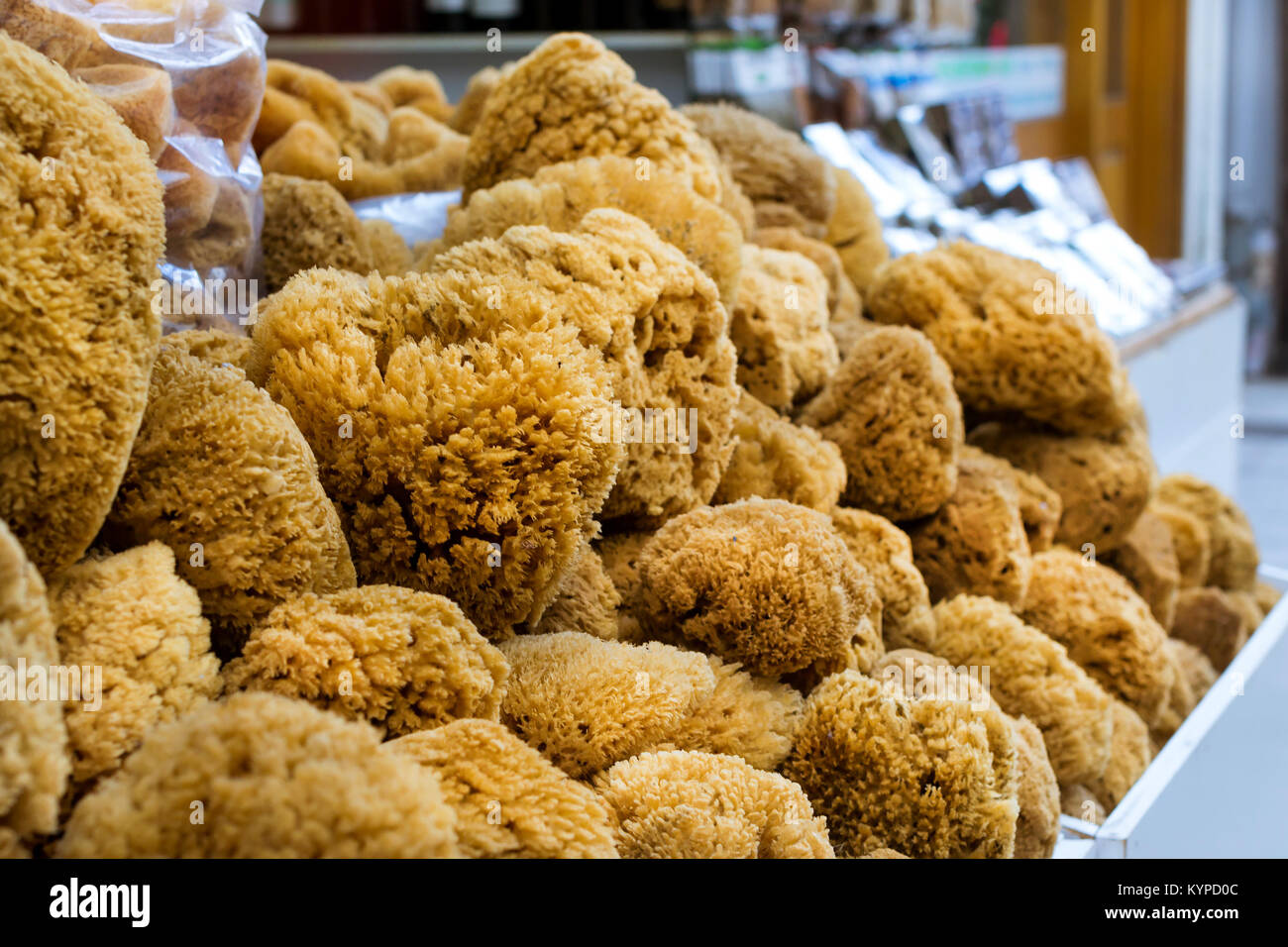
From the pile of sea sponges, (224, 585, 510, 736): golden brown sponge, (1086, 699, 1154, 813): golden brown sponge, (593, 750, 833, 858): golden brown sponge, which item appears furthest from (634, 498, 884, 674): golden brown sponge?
(1086, 699, 1154, 813): golden brown sponge

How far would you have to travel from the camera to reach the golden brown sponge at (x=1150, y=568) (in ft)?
5.53

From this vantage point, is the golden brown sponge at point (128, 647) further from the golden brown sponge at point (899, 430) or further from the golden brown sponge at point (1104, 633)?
the golden brown sponge at point (1104, 633)

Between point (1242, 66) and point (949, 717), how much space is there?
6.16m

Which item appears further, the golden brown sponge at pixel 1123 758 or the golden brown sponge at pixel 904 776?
the golden brown sponge at pixel 1123 758

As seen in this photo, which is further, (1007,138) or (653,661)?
(1007,138)

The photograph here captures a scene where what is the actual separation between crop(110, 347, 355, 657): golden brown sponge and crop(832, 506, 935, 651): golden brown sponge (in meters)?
0.62

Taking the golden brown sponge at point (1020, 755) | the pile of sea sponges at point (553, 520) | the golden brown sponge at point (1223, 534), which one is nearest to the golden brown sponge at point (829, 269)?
the pile of sea sponges at point (553, 520)

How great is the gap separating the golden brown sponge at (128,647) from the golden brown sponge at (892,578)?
27.2 inches

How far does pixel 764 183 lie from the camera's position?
5.37 ft

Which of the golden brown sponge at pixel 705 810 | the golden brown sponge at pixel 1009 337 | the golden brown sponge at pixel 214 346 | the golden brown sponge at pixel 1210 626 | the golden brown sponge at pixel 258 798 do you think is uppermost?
the golden brown sponge at pixel 214 346

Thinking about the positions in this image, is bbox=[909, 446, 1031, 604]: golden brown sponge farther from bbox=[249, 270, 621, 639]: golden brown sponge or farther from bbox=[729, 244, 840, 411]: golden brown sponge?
bbox=[249, 270, 621, 639]: golden brown sponge

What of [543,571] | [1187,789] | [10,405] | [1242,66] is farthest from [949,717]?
[1242,66]

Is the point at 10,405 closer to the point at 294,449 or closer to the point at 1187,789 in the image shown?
the point at 294,449

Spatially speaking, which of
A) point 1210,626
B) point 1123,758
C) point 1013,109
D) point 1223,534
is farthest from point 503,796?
point 1013,109
